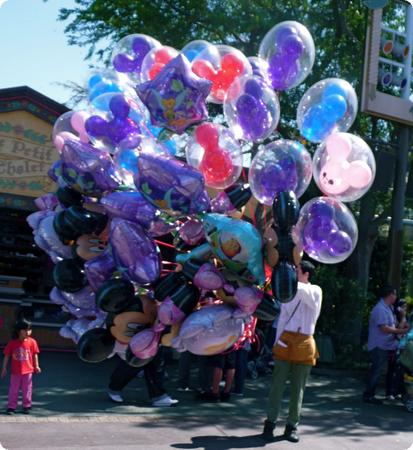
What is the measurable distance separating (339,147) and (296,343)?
266 centimetres

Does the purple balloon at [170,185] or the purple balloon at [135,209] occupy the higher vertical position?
the purple balloon at [170,185]

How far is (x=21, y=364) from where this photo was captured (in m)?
7.45

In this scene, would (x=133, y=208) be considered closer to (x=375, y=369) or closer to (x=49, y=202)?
(x=49, y=202)

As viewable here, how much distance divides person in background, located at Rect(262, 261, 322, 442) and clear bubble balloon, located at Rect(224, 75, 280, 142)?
2.35m

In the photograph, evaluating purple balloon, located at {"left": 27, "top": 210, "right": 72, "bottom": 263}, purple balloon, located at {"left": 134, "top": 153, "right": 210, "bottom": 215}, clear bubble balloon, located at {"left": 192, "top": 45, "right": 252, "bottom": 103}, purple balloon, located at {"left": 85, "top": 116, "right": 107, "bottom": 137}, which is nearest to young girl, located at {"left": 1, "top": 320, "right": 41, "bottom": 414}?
purple balloon, located at {"left": 27, "top": 210, "right": 72, "bottom": 263}

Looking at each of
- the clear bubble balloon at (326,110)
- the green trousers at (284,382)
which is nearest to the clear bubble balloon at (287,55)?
the clear bubble balloon at (326,110)

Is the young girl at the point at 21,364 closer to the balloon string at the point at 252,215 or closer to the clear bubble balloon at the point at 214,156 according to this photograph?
the clear bubble balloon at the point at 214,156

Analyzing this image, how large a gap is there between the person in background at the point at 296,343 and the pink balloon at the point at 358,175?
208cm

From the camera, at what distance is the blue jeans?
9.34m

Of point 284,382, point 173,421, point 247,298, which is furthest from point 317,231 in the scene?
point 173,421

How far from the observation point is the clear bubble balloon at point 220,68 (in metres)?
→ 4.54

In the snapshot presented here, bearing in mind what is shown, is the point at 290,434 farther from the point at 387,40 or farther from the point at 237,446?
the point at 387,40

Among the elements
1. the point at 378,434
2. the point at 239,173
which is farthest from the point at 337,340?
the point at 239,173

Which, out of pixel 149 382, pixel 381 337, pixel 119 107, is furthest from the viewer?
Answer: pixel 381 337
